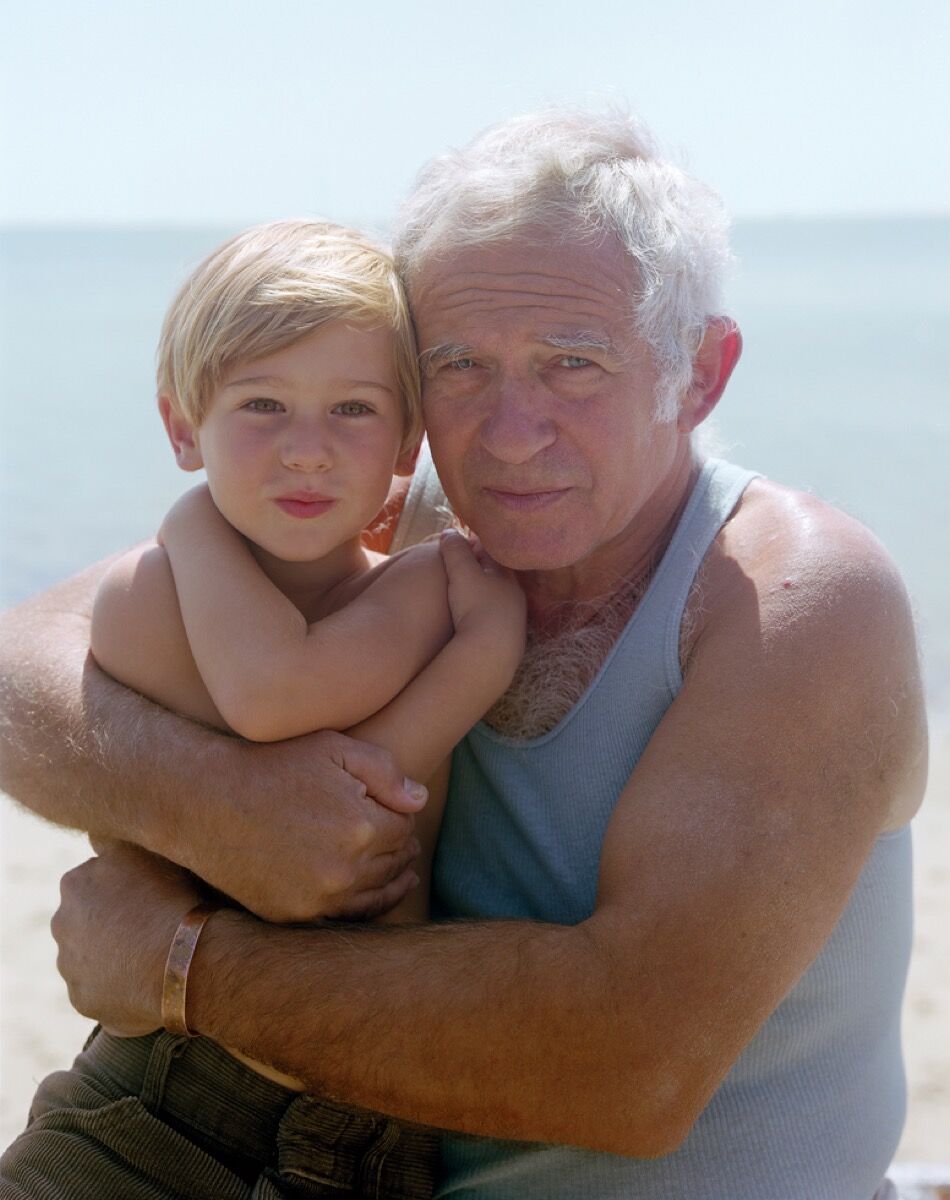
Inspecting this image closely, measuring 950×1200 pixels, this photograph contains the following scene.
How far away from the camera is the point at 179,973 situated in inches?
89.7

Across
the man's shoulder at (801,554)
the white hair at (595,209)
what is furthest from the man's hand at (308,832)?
the white hair at (595,209)

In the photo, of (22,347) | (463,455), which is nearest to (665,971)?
(463,455)

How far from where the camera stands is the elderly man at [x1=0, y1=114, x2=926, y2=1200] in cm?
209

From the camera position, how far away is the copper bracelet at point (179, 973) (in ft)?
7.47

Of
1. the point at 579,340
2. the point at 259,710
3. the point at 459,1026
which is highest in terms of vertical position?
the point at 579,340

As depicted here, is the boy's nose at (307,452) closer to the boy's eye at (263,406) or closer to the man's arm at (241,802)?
the boy's eye at (263,406)

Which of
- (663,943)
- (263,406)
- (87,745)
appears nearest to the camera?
(663,943)

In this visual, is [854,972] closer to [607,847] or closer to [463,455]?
[607,847]

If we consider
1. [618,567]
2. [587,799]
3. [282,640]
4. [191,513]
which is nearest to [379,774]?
[282,640]

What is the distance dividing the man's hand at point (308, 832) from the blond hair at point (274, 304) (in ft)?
2.21

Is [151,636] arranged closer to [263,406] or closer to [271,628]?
[271,628]

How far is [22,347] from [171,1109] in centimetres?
2794

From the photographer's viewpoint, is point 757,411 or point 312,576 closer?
point 312,576

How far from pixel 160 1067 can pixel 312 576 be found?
37.2 inches
